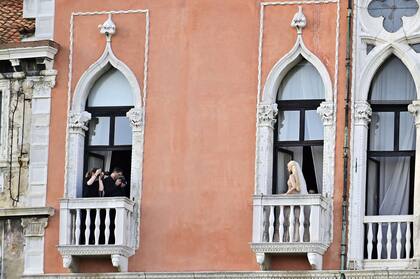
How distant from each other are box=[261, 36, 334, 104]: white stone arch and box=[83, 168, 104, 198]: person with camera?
286 centimetres

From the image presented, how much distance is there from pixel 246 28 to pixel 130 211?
335cm

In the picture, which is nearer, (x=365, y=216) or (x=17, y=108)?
(x=365, y=216)

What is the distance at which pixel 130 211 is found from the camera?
3456 cm

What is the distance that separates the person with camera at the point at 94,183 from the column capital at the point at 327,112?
145 inches

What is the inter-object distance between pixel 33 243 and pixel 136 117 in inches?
102

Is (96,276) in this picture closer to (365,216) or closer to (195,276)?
(195,276)

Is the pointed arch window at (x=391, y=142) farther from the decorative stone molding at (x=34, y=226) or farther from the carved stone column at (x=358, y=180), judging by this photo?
the decorative stone molding at (x=34, y=226)

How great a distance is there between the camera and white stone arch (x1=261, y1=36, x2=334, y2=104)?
112 feet

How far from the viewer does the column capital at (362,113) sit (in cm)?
Answer: 3372

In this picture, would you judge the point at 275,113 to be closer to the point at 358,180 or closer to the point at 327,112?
the point at 327,112

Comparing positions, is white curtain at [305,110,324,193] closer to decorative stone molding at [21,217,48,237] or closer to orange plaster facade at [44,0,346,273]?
orange plaster facade at [44,0,346,273]

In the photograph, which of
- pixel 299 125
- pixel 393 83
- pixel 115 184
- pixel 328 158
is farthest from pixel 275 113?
pixel 115 184

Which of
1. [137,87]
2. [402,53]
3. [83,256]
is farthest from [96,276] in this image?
[402,53]

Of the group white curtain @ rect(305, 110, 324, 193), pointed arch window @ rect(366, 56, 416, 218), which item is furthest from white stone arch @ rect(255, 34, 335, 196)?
pointed arch window @ rect(366, 56, 416, 218)
